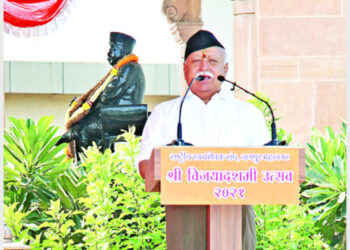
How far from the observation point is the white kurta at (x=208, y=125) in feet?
17.9

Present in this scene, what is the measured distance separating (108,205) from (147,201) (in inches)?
9.1

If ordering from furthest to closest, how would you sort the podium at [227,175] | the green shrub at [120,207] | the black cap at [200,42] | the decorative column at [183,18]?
the decorative column at [183,18] < the green shrub at [120,207] < the black cap at [200,42] < the podium at [227,175]

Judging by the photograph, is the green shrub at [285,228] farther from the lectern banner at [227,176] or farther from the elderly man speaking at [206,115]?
the lectern banner at [227,176]

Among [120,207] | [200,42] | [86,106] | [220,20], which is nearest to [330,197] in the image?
[120,207]

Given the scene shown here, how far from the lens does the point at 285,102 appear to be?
28.3ft

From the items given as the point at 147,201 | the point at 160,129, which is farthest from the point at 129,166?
the point at 160,129

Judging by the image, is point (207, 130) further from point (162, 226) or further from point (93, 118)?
point (93, 118)

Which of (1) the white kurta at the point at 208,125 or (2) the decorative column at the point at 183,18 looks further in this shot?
(2) the decorative column at the point at 183,18

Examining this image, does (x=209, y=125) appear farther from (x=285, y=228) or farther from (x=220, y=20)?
(x=220, y=20)

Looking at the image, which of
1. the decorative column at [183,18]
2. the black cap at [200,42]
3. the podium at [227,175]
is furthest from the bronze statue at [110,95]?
the podium at [227,175]

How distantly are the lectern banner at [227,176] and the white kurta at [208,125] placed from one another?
89cm

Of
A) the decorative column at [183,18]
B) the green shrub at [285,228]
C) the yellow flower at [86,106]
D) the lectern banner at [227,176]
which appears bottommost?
the green shrub at [285,228]

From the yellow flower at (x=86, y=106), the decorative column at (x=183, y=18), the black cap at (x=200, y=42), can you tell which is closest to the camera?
the black cap at (x=200, y=42)

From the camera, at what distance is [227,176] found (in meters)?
4.53
